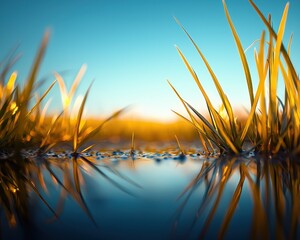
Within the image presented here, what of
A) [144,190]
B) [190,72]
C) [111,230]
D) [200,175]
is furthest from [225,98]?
[111,230]

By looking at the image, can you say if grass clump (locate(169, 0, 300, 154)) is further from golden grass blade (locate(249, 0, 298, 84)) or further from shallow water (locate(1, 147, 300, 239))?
shallow water (locate(1, 147, 300, 239))

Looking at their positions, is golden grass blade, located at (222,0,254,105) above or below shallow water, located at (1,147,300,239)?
above

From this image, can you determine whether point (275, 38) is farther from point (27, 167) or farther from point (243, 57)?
point (27, 167)

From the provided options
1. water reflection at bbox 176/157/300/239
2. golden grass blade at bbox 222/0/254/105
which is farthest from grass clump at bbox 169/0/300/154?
water reflection at bbox 176/157/300/239

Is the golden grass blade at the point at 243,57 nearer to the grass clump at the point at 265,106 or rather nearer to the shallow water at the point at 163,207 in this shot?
the grass clump at the point at 265,106

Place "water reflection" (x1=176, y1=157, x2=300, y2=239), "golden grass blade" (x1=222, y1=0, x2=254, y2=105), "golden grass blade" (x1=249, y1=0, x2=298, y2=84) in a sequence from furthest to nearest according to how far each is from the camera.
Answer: "golden grass blade" (x1=222, y1=0, x2=254, y2=105), "golden grass blade" (x1=249, y1=0, x2=298, y2=84), "water reflection" (x1=176, y1=157, x2=300, y2=239)

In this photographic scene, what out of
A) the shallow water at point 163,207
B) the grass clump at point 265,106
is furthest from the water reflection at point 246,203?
the grass clump at point 265,106

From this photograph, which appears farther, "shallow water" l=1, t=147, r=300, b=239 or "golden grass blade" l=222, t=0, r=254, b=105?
"golden grass blade" l=222, t=0, r=254, b=105

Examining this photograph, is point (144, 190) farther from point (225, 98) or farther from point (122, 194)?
point (225, 98)
